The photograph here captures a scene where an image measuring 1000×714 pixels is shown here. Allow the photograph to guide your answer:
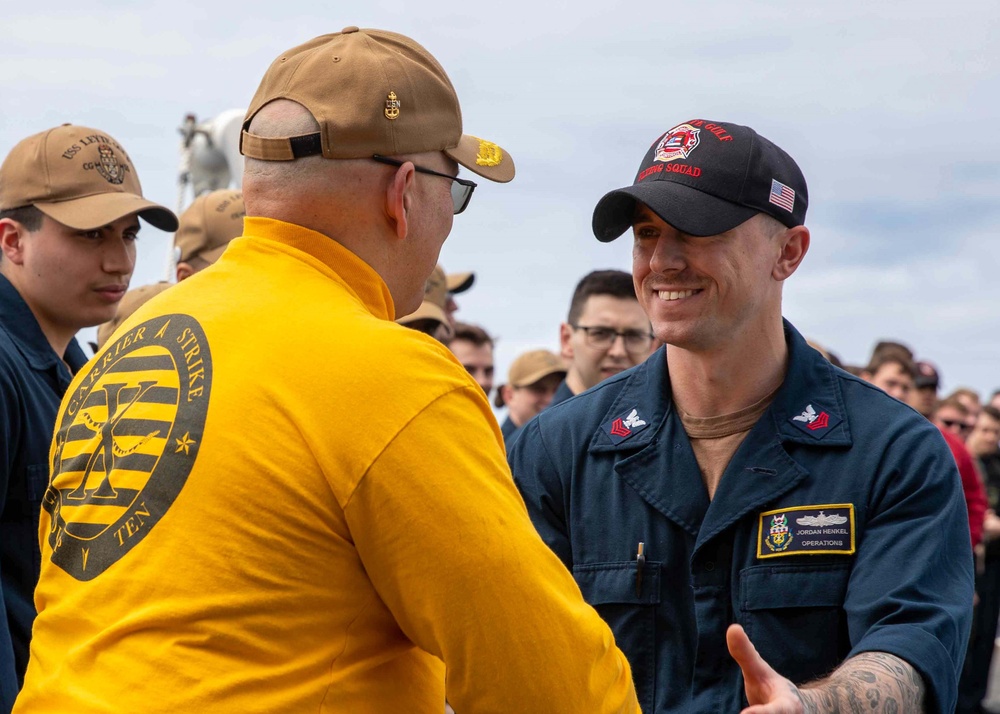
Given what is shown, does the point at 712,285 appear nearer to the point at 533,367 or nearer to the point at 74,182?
the point at 74,182

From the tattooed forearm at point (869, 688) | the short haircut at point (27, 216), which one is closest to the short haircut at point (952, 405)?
the short haircut at point (27, 216)

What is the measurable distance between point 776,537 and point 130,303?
9.32 ft

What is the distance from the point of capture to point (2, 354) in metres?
3.66

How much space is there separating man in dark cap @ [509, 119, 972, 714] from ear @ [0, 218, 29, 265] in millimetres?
1842

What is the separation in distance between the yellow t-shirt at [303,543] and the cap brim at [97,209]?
6.56ft

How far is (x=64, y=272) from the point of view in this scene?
3990 mm

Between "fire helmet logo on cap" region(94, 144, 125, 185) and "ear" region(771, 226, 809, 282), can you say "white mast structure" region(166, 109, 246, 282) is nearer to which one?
"fire helmet logo on cap" region(94, 144, 125, 185)

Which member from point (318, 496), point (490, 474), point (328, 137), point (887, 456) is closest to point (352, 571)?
point (318, 496)

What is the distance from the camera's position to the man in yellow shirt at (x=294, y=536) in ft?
6.43

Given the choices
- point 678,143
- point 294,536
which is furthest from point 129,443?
point 678,143

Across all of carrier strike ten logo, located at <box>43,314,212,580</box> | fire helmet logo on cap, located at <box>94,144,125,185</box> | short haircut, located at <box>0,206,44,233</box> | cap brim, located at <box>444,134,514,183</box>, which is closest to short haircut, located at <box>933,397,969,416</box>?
fire helmet logo on cap, located at <box>94,144,125,185</box>

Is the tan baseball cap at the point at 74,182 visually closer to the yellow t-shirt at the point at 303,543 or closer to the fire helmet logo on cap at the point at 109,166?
the fire helmet logo on cap at the point at 109,166

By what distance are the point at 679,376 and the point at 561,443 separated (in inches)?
14.0

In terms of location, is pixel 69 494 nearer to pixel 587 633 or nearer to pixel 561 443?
pixel 587 633
